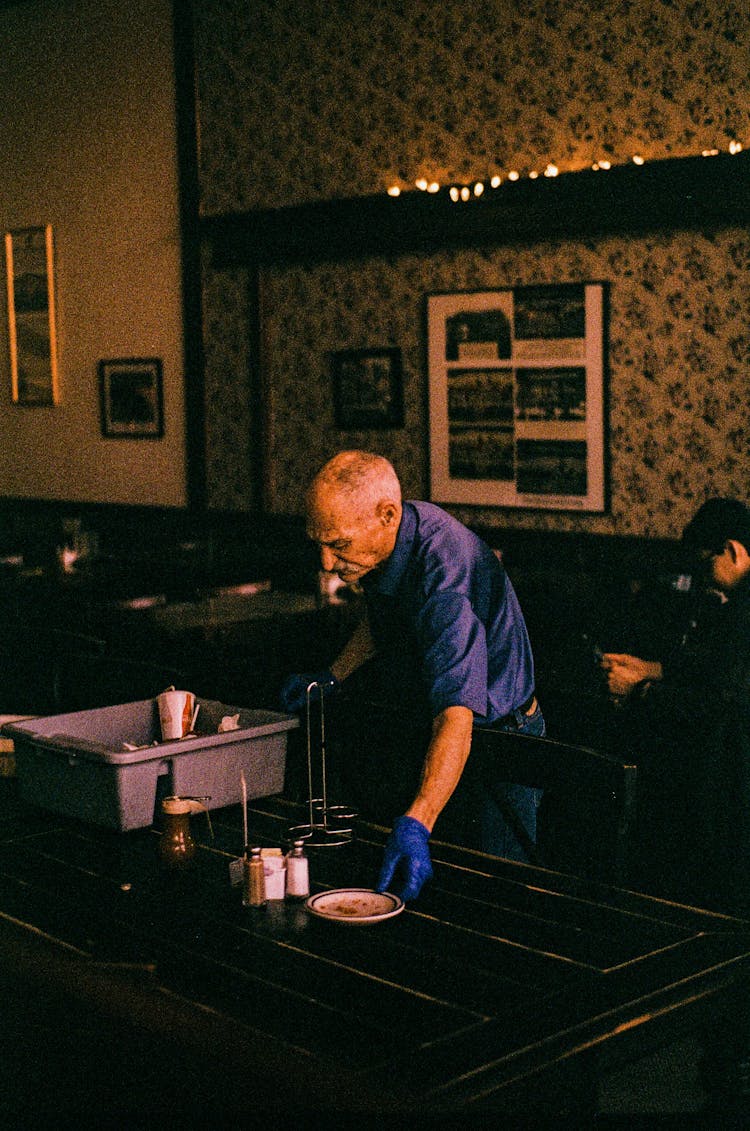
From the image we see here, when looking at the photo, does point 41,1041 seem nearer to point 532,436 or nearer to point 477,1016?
point 477,1016

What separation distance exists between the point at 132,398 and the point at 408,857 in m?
5.99

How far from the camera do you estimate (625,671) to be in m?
4.27

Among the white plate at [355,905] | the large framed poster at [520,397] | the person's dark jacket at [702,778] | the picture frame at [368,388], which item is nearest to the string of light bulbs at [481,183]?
the large framed poster at [520,397]

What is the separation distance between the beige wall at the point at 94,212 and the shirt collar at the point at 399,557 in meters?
4.88

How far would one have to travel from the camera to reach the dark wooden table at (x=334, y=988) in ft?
4.98

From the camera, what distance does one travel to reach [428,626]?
265 cm

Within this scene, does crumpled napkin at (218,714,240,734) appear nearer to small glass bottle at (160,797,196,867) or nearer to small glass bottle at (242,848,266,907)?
small glass bottle at (160,797,196,867)

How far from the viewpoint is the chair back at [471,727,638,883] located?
92.8 inches

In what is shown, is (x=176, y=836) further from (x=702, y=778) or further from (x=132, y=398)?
(x=132, y=398)

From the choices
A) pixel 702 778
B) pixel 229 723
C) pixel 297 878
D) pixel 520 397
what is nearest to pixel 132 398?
pixel 520 397

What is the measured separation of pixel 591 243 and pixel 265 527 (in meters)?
2.25

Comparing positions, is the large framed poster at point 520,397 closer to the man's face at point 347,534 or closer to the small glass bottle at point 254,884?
the man's face at point 347,534

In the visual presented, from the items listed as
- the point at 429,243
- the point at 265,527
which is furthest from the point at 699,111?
the point at 265,527

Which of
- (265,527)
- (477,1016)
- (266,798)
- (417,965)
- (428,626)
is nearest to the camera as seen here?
(477,1016)
